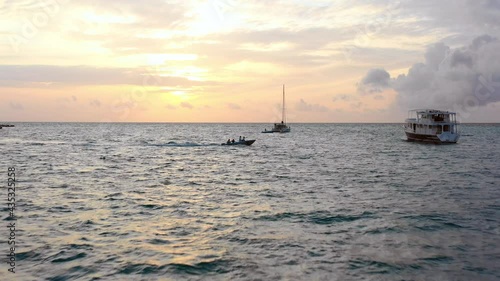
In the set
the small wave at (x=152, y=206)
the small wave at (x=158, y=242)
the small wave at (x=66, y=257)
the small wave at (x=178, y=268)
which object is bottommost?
the small wave at (x=178, y=268)

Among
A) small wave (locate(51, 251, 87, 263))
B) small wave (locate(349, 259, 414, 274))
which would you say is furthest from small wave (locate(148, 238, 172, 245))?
small wave (locate(349, 259, 414, 274))

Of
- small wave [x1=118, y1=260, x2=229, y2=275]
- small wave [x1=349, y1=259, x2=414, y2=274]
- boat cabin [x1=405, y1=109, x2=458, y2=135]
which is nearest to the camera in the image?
small wave [x1=118, y1=260, x2=229, y2=275]

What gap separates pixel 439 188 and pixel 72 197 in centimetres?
2821

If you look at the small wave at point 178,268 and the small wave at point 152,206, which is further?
the small wave at point 152,206

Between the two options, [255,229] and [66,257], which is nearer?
[66,257]

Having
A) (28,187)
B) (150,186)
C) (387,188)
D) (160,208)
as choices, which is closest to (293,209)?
(160,208)

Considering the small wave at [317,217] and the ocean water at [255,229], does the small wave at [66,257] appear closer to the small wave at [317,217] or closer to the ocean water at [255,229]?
the ocean water at [255,229]

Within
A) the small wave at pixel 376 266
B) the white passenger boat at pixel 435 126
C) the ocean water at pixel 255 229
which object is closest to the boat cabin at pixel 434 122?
the white passenger boat at pixel 435 126

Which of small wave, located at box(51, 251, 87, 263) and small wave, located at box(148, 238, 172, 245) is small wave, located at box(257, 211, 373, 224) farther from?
small wave, located at box(51, 251, 87, 263)

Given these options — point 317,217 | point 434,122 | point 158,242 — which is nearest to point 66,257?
point 158,242

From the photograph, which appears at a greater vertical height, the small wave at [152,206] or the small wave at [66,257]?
the small wave at [152,206]

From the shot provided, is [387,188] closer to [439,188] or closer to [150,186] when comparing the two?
A: [439,188]

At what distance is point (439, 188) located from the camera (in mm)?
31234

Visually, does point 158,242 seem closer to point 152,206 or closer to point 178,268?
point 178,268
